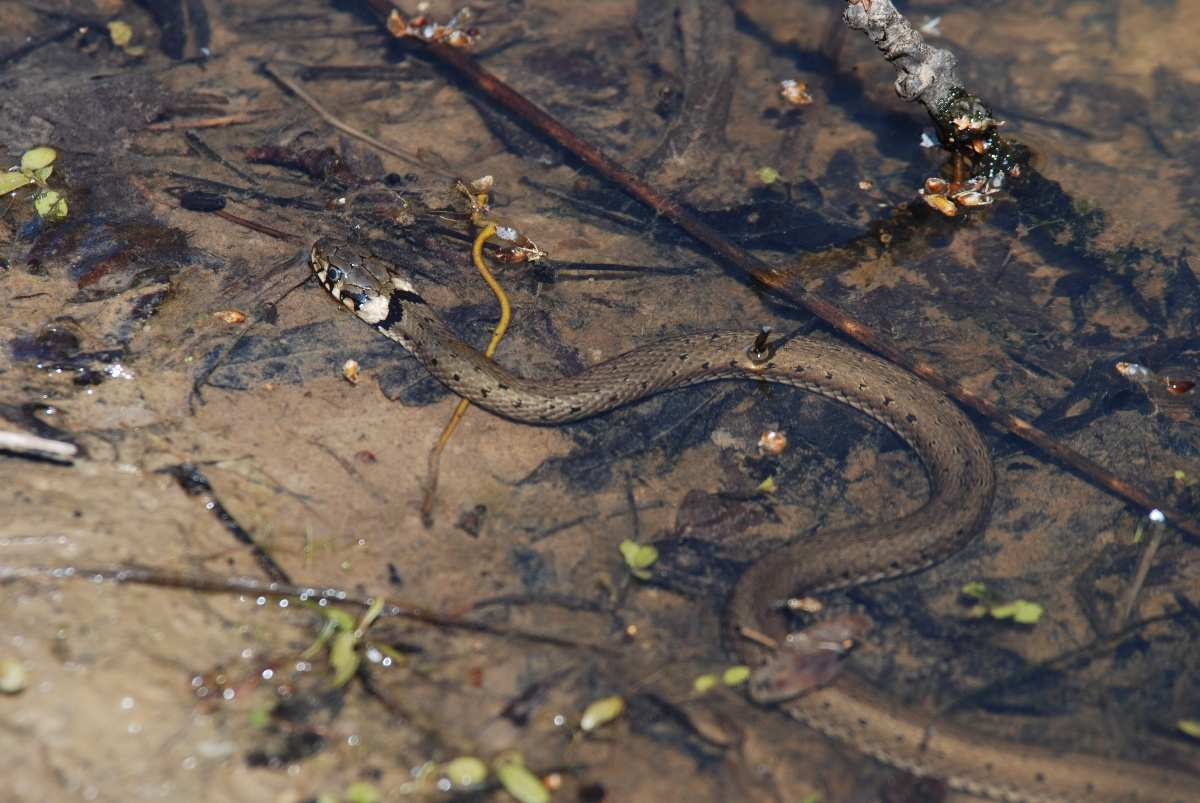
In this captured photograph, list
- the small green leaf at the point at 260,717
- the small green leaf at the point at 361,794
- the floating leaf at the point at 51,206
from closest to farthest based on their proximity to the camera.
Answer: the small green leaf at the point at 361,794
the small green leaf at the point at 260,717
the floating leaf at the point at 51,206

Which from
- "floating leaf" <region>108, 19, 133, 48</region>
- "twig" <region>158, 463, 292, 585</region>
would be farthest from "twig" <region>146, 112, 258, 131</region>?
"twig" <region>158, 463, 292, 585</region>

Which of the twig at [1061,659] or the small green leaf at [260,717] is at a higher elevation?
the twig at [1061,659]

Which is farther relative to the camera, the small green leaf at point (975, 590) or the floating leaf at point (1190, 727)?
the small green leaf at point (975, 590)

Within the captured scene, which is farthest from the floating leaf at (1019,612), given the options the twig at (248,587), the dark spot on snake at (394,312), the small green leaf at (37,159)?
the small green leaf at (37,159)

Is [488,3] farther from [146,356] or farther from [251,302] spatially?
[146,356]

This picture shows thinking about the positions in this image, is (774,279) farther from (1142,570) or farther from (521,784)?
(521,784)

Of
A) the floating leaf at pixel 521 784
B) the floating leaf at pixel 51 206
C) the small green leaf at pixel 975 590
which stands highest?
the small green leaf at pixel 975 590

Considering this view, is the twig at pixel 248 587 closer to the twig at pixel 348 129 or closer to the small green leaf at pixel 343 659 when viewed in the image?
the small green leaf at pixel 343 659

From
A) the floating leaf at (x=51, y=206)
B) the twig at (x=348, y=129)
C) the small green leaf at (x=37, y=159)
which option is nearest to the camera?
the floating leaf at (x=51, y=206)
